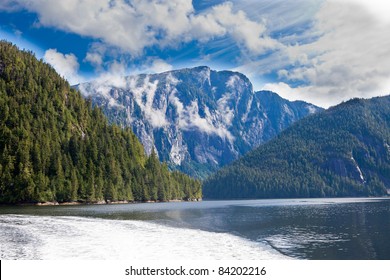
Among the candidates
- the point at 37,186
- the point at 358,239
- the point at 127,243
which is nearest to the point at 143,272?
the point at 127,243

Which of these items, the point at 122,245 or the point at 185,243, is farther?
the point at 185,243

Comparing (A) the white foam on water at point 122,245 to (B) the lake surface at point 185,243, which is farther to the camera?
(B) the lake surface at point 185,243

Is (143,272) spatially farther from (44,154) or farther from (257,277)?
(44,154)

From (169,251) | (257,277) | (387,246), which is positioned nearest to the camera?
(257,277)

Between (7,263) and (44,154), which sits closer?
(7,263)

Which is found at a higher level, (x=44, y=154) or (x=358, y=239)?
(x=44, y=154)

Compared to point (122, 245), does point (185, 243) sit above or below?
below

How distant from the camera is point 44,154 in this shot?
645 ft

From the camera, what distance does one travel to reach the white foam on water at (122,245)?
146ft

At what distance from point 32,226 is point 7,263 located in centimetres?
3813

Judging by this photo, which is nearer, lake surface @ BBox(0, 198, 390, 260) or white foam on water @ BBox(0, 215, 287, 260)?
white foam on water @ BBox(0, 215, 287, 260)

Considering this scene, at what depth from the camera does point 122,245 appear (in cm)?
5197

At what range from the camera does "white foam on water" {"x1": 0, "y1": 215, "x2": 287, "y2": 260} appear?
146 feet

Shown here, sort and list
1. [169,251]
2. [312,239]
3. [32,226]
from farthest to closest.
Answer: [32,226] < [312,239] < [169,251]
